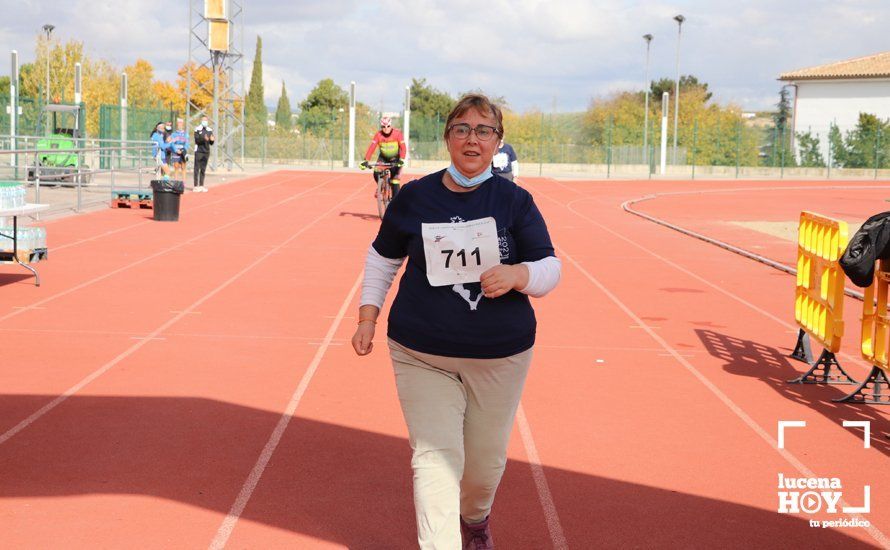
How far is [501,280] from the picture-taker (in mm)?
3879

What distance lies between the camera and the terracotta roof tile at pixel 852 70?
7475 cm

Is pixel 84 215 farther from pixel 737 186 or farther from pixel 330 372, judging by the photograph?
pixel 737 186

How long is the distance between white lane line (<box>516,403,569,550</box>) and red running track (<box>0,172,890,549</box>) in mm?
20

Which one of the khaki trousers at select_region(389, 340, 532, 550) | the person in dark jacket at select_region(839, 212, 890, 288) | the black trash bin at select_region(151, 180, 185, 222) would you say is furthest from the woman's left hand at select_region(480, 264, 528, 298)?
the black trash bin at select_region(151, 180, 185, 222)

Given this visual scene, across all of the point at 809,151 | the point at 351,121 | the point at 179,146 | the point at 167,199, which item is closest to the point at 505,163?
the point at 167,199

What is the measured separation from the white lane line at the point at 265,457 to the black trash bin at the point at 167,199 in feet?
37.4

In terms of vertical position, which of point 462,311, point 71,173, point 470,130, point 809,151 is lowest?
point 462,311

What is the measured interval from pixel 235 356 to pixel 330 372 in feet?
3.08

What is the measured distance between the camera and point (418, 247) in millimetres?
4113

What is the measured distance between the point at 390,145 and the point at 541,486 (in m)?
14.8

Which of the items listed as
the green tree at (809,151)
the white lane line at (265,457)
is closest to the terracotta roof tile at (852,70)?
the green tree at (809,151)

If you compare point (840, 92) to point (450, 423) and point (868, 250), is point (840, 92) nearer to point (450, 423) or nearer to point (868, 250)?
point (868, 250)

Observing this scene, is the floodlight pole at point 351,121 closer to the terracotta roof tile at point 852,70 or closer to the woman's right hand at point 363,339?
the terracotta roof tile at point 852,70

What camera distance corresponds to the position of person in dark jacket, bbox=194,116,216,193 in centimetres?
2941
